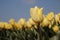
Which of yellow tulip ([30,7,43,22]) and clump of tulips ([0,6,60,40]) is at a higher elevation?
clump of tulips ([0,6,60,40])

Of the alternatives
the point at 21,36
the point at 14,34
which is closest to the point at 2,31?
the point at 14,34

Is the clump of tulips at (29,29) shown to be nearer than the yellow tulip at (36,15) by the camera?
No

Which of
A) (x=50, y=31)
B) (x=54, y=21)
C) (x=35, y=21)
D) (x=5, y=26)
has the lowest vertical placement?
(x=35, y=21)

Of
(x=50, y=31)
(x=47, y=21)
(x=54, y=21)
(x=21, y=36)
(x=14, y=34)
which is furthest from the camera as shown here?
(x=14, y=34)

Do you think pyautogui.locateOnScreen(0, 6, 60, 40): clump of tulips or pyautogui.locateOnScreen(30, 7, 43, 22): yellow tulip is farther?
pyautogui.locateOnScreen(0, 6, 60, 40): clump of tulips

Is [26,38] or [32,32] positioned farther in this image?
[26,38]

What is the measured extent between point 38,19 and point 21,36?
4.32 feet

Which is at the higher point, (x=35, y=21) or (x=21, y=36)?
(x=21, y=36)

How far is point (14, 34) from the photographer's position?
287 centimetres

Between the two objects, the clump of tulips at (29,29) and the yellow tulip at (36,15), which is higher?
the clump of tulips at (29,29)

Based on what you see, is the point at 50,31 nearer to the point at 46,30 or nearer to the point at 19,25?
the point at 46,30

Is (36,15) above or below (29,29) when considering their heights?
below

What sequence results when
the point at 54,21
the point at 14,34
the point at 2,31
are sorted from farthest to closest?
the point at 2,31 → the point at 14,34 → the point at 54,21

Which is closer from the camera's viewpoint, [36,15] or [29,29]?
[36,15]
